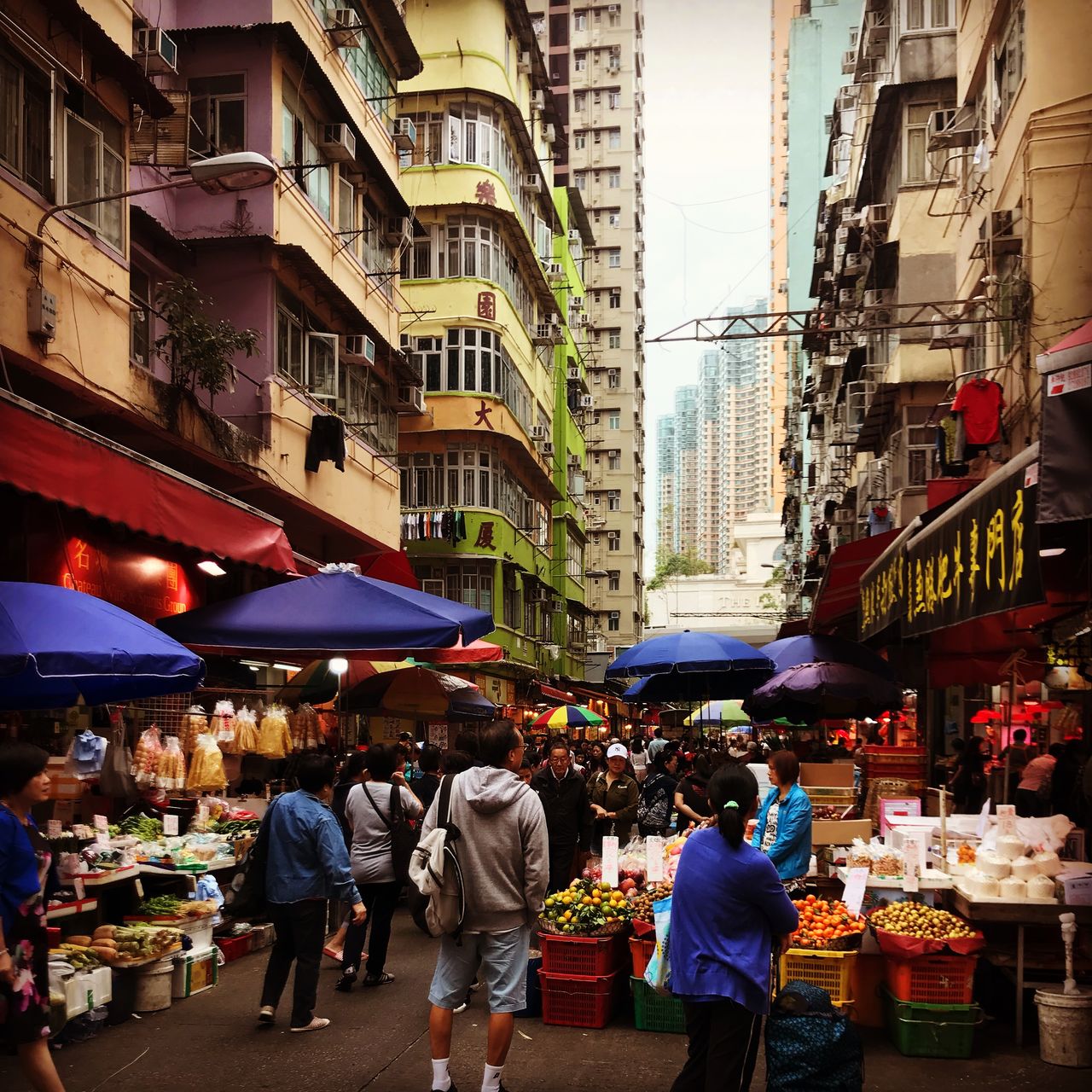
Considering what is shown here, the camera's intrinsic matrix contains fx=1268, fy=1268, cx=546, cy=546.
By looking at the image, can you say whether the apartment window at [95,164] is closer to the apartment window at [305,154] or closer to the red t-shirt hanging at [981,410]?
the apartment window at [305,154]

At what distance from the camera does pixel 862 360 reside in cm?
3183

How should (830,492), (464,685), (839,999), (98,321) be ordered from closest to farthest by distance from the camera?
(839,999) → (98,321) → (464,685) → (830,492)

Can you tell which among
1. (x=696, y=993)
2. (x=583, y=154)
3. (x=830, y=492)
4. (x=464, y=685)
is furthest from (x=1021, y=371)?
(x=583, y=154)

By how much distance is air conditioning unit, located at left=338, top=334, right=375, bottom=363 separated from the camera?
859 inches

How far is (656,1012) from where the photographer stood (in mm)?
8211

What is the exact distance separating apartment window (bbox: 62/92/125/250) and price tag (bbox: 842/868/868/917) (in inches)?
371

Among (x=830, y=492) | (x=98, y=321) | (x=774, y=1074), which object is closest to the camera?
(x=774, y=1074)

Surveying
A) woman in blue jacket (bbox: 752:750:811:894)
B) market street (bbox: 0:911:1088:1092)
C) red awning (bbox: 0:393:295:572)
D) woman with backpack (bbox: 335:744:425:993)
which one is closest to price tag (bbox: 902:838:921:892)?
woman in blue jacket (bbox: 752:750:811:894)

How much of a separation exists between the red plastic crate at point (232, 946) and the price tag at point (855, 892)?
5.20 m

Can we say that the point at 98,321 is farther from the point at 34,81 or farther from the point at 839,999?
the point at 839,999

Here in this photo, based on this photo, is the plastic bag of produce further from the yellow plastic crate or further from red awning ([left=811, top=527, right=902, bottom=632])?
red awning ([left=811, top=527, right=902, bottom=632])

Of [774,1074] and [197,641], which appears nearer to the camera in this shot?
[774,1074]

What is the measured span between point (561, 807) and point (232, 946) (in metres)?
3.01

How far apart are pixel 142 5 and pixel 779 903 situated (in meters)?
17.6
